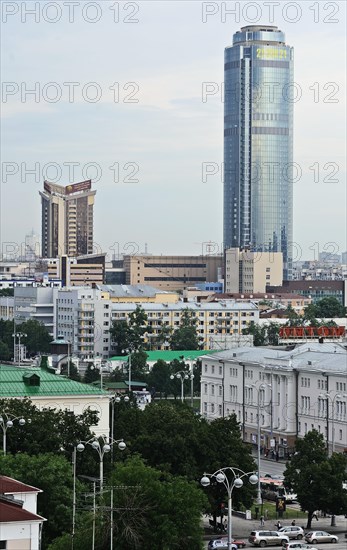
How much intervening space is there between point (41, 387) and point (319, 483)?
14.4 m

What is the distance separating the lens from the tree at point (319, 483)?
63.4 metres

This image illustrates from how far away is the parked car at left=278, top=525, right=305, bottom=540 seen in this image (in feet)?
197

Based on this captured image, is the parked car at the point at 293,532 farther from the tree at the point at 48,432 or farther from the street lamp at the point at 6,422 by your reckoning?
the street lamp at the point at 6,422

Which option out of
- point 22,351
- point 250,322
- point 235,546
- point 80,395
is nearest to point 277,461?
point 80,395

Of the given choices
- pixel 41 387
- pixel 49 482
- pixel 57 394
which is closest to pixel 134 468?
pixel 49 482

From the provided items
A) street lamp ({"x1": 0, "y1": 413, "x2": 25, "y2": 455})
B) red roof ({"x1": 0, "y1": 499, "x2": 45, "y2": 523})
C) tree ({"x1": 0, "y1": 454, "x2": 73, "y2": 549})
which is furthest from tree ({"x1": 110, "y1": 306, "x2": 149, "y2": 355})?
red roof ({"x1": 0, "y1": 499, "x2": 45, "y2": 523})

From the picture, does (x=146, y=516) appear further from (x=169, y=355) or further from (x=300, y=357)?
(x=169, y=355)

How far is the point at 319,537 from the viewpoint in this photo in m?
59.3

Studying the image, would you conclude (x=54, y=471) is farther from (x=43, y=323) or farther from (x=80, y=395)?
(x=43, y=323)

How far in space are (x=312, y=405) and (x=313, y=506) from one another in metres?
33.3

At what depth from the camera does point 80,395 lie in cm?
7188

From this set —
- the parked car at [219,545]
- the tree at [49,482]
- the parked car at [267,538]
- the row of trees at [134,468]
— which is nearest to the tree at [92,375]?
the row of trees at [134,468]

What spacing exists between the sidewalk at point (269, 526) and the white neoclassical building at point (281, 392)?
21.6m

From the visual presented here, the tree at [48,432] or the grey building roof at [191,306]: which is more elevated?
the grey building roof at [191,306]
